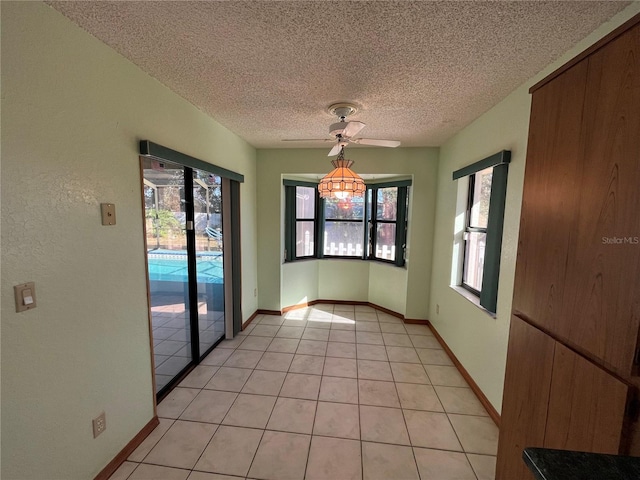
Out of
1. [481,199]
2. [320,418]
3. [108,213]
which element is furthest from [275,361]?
[481,199]

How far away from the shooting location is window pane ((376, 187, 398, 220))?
421 centimetres

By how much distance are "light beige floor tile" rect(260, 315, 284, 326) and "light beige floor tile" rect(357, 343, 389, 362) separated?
1.25m

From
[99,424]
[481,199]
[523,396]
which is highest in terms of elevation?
[481,199]

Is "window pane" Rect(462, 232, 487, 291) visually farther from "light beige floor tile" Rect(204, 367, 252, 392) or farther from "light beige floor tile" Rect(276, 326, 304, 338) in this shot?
"light beige floor tile" Rect(204, 367, 252, 392)

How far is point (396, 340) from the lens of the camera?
11.0 feet

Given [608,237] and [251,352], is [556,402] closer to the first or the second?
[608,237]

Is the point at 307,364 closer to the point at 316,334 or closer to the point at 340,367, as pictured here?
the point at 340,367

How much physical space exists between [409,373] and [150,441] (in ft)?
7.29

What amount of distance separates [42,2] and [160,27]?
0.45 metres

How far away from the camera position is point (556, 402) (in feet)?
3.37

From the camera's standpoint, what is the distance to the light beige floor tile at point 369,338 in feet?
10.8

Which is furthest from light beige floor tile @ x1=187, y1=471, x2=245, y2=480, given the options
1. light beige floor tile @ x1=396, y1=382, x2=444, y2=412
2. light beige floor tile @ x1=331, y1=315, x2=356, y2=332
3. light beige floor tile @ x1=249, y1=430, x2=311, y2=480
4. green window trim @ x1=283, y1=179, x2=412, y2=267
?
green window trim @ x1=283, y1=179, x2=412, y2=267

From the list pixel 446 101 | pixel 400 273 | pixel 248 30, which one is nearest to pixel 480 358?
pixel 400 273

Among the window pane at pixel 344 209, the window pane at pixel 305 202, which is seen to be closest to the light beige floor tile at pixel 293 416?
the window pane at pixel 305 202
